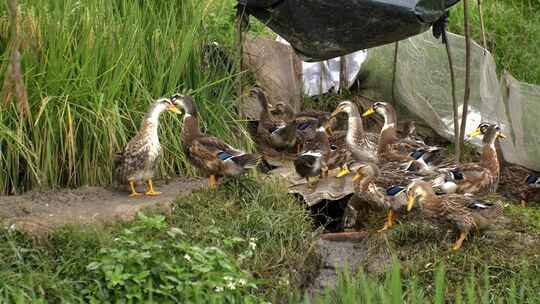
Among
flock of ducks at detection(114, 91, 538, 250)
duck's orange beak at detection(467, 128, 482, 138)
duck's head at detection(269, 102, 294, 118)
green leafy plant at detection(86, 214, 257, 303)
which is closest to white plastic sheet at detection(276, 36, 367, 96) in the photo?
duck's head at detection(269, 102, 294, 118)

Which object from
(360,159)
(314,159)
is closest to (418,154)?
(360,159)

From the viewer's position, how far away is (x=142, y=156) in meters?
8.23

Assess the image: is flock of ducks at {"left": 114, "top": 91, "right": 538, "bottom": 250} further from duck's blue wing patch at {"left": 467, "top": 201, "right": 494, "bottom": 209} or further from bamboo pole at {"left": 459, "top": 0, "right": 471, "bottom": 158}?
bamboo pole at {"left": 459, "top": 0, "right": 471, "bottom": 158}

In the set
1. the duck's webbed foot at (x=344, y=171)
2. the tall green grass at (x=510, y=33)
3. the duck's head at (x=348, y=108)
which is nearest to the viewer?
the duck's webbed foot at (x=344, y=171)

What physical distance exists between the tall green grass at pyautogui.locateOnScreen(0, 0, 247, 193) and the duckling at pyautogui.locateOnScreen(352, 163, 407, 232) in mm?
1547

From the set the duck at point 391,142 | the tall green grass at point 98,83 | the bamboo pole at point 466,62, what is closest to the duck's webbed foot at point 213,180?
the tall green grass at point 98,83

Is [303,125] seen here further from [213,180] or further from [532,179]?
[213,180]

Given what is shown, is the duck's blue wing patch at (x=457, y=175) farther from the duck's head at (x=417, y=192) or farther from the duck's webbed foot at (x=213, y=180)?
the duck's webbed foot at (x=213, y=180)

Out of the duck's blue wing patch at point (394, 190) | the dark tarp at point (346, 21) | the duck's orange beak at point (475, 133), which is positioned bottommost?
the duck's orange beak at point (475, 133)

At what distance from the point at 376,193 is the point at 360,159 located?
4.86 ft

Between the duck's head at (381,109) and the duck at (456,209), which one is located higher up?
the duck's head at (381,109)

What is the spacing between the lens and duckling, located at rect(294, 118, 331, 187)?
30.9ft

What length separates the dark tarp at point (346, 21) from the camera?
25.7 feet

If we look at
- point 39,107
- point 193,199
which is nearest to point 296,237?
point 193,199
